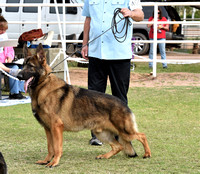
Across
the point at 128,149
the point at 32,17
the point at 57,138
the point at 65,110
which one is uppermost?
the point at 32,17

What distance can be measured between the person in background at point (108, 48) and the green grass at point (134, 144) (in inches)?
35.4

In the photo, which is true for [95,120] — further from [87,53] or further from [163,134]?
[163,134]

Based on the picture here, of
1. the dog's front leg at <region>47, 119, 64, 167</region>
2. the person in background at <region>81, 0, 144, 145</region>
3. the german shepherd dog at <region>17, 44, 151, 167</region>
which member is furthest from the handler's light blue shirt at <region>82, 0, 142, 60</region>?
the dog's front leg at <region>47, 119, 64, 167</region>

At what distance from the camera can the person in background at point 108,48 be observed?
5.92 metres

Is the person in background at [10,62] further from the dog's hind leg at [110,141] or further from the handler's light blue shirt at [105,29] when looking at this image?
the dog's hind leg at [110,141]

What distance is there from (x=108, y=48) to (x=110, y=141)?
3.88ft

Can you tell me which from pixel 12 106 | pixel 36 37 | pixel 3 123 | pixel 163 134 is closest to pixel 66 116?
pixel 163 134

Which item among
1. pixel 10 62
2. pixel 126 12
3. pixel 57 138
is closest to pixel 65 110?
pixel 57 138

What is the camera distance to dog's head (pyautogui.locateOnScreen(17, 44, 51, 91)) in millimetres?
5219

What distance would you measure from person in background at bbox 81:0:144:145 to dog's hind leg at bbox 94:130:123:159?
0.69 metres

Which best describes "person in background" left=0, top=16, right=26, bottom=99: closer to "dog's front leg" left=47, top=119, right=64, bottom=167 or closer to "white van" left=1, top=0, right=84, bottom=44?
"dog's front leg" left=47, top=119, right=64, bottom=167

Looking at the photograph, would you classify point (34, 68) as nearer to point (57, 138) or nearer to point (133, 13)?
point (57, 138)

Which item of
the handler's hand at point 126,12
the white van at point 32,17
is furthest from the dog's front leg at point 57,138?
the white van at point 32,17

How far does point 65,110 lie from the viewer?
540 centimetres
